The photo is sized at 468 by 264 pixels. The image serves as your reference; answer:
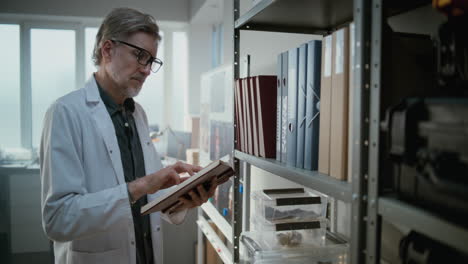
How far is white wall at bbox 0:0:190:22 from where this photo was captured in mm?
4125

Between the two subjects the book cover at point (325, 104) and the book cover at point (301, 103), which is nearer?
the book cover at point (325, 104)

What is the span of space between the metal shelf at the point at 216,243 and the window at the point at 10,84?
3.04 m

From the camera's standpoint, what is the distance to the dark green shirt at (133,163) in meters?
1.55

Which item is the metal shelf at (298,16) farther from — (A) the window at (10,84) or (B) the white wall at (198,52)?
(A) the window at (10,84)

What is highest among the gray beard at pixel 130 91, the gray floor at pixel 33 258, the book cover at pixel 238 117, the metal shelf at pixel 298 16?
the metal shelf at pixel 298 16

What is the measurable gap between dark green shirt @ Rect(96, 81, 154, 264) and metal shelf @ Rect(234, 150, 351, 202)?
656mm

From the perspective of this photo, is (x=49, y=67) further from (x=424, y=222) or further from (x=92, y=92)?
(x=424, y=222)

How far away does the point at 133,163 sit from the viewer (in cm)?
157

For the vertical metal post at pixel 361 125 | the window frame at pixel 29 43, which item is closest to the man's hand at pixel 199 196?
the vertical metal post at pixel 361 125

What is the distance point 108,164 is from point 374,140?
110 cm

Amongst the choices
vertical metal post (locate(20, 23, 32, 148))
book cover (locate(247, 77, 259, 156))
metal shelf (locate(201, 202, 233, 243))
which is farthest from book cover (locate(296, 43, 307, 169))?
vertical metal post (locate(20, 23, 32, 148))

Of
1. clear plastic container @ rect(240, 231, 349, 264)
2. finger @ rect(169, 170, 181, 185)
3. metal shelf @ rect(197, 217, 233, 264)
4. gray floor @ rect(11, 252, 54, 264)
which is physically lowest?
gray floor @ rect(11, 252, 54, 264)

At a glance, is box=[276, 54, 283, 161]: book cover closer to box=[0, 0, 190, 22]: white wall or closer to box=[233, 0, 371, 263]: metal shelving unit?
box=[233, 0, 371, 263]: metal shelving unit

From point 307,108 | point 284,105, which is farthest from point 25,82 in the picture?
point 307,108
